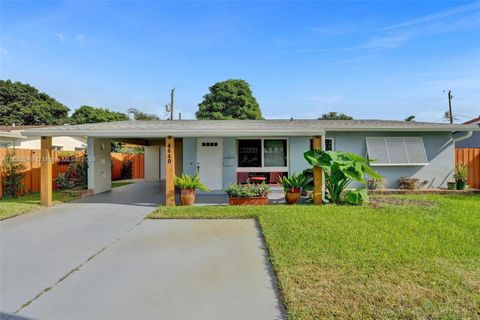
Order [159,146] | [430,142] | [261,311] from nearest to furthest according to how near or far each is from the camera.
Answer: [261,311]
[430,142]
[159,146]

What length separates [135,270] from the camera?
4125mm

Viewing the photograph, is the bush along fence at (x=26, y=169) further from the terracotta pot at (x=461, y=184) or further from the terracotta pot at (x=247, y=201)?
the terracotta pot at (x=461, y=184)

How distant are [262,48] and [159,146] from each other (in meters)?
9.05

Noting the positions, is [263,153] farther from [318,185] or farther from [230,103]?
[230,103]

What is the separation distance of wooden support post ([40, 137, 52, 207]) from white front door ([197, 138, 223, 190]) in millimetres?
5101

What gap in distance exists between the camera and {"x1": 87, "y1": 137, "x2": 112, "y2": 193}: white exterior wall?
11781mm

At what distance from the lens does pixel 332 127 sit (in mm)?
10750

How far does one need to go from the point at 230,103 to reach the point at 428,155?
24.4 m

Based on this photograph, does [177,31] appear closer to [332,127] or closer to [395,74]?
[332,127]

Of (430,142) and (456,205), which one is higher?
(430,142)

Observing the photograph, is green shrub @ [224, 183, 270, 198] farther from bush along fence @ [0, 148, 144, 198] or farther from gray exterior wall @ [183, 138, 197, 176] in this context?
bush along fence @ [0, 148, 144, 198]

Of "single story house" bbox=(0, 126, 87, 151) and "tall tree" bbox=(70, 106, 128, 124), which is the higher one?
"tall tree" bbox=(70, 106, 128, 124)

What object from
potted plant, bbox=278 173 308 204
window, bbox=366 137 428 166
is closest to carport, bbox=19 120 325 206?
potted plant, bbox=278 173 308 204

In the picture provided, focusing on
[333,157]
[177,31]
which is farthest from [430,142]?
[177,31]
